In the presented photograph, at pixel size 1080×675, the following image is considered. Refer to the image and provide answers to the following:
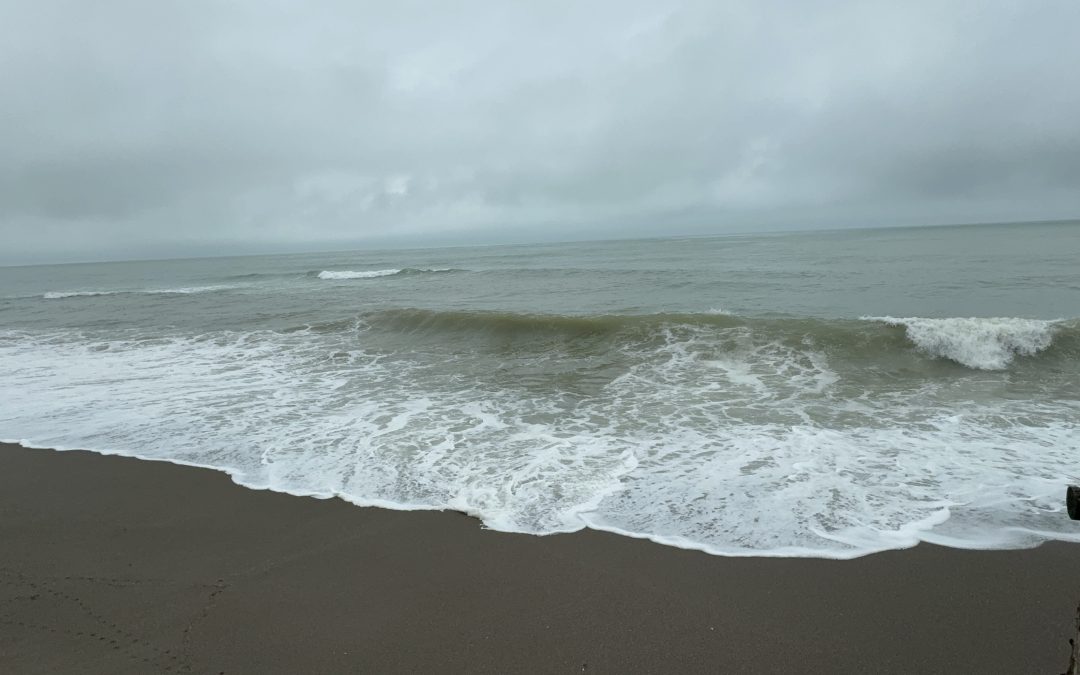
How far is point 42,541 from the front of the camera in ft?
15.1

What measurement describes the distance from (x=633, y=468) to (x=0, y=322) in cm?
2735

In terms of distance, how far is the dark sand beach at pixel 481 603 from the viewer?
311 centimetres

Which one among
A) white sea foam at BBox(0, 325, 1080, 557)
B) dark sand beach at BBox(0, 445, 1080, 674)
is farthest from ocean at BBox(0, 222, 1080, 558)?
dark sand beach at BBox(0, 445, 1080, 674)

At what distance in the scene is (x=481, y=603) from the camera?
3.63 meters

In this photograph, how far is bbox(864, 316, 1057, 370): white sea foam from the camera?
9.73m

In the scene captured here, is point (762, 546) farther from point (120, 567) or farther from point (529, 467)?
point (120, 567)

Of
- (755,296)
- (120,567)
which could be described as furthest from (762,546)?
(755,296)

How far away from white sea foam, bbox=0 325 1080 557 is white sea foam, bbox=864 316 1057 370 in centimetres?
231

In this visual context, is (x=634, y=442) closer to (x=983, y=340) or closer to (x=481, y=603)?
(x=481, y=603)

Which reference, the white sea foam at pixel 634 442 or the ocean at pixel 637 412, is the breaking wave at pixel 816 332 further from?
the white sea foam at pixel 634 442

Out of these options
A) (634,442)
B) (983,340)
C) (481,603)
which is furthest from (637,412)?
(983,340)

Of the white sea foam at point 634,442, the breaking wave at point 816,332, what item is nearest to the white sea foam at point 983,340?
the breaking wave at point 816,332

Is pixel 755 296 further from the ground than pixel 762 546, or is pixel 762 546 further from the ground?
pixel 755 296

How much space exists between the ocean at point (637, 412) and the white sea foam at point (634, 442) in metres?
0.03
